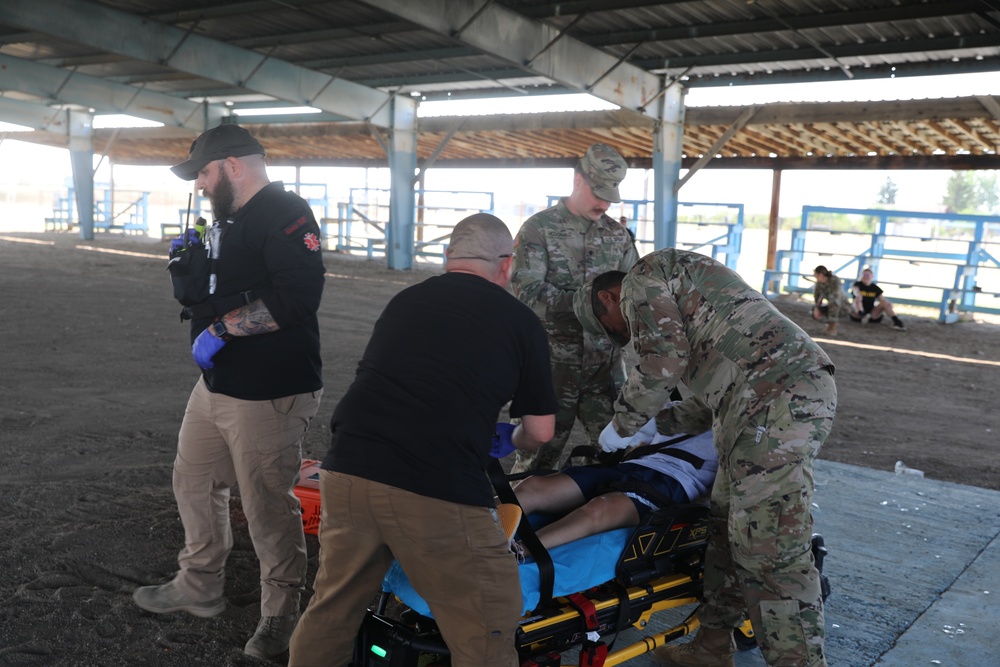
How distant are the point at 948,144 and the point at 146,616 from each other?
A: 16533 millimetres

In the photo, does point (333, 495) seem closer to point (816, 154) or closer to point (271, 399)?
point (271, 399)

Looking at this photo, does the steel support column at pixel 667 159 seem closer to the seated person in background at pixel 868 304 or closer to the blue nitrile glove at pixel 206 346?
the seated person in background at pixel 868 304

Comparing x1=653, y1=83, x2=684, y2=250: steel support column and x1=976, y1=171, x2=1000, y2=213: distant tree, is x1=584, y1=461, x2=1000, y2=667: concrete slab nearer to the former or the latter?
x1=653, y1=83, x2=684, y2=250: steel support column

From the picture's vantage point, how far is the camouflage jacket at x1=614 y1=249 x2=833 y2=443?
258 centimetres

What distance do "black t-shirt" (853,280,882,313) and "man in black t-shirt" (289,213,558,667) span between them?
13491 millimetres

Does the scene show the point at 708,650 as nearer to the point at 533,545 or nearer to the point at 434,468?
the point at 533,545

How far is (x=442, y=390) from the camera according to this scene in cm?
204

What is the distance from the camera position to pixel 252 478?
Result: 9.29ft

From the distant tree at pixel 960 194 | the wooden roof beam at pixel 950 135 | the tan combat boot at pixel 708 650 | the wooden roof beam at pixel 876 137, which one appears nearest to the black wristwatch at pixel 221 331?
the tan combat boot at pixel 708 650

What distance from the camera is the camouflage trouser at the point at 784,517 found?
253 cm

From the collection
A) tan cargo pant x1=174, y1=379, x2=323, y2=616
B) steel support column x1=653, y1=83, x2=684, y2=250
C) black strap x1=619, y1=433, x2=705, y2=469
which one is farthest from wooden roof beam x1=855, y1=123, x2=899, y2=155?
tan cargo pant x1=174, y1=379, x2=323, y2=616

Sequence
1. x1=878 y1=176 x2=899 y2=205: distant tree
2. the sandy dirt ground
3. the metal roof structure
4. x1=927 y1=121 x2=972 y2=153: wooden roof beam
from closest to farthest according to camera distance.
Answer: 1. the sandy dirt ground
2. the metal roof structure
3. x1=927 y1=121 x2=972 y2=153: wooden roof beam
4. x1=878 y1=176 x2=899 y2=205: distant tree

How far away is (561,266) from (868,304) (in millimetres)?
11837

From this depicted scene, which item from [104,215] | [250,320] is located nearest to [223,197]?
[250,320]
